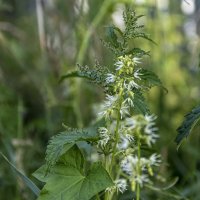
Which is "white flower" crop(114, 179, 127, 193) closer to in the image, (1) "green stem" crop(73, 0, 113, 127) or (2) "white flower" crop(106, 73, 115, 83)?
(2) "white flower" crop(106, 73, 115, 83)

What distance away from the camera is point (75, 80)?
2.40 meters

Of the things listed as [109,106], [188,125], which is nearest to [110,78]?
[109,106]

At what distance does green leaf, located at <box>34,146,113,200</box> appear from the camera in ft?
3.46

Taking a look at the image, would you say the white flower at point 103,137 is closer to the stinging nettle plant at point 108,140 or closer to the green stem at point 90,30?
the stinging nettle plant at point 108,140

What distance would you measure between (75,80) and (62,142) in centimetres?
135

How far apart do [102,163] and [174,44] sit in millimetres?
2797

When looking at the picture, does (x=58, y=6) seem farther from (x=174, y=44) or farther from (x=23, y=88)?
(x=174, y=44)

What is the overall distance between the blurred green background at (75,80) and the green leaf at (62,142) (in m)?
0.44

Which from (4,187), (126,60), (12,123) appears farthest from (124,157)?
(12,123)

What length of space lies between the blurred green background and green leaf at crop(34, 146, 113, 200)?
1.41 feet

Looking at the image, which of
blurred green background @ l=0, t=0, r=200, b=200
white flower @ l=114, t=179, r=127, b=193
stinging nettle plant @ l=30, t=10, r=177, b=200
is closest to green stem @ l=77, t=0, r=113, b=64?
blurred green background @ l=0, t=0, r=200, b=200

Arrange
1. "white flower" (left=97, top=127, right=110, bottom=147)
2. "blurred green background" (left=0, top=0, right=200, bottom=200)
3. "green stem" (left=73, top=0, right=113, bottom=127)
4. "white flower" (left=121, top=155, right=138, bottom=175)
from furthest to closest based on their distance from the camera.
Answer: "green stem" (left=73, top=0, right=113, bottom=127) → "blurred green background" (left=0, top=0, right=200, bottom=200) → "white flower" (left=97, top=127, right=110, bottom=147) → "white flower" (left=121, top=155, right=138, bottom=175)

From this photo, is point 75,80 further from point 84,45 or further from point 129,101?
point 129,101

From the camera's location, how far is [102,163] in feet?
3.75
